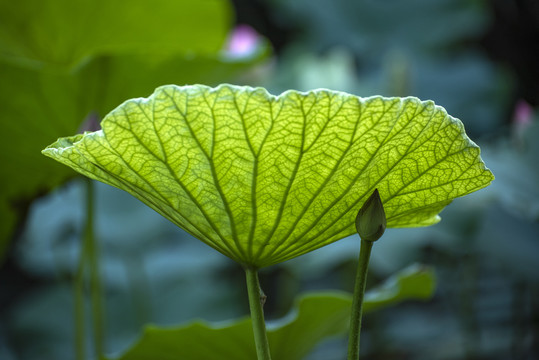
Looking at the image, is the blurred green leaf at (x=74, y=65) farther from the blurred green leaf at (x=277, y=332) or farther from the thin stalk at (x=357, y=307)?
the thin stalk at (x=357, y=307)

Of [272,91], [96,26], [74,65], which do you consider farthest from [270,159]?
[272,91]

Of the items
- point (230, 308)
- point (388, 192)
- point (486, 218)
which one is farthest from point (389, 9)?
point (388, 192)

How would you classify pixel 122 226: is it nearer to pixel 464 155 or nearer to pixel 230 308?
pixel 230 308

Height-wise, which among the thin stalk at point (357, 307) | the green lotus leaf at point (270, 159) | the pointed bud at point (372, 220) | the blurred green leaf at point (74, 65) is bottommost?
the thin stalk at point (357, 307)

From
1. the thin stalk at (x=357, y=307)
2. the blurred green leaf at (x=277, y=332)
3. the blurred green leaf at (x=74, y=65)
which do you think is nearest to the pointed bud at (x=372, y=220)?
the thin stalk at (x=357, y=307)

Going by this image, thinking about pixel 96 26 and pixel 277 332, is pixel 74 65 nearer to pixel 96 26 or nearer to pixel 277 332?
pixel 96 26

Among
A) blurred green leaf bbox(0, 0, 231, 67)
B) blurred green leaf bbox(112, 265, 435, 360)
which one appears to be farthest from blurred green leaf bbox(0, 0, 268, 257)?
blurred green leaf bbox(112, 265, 435, 360)
